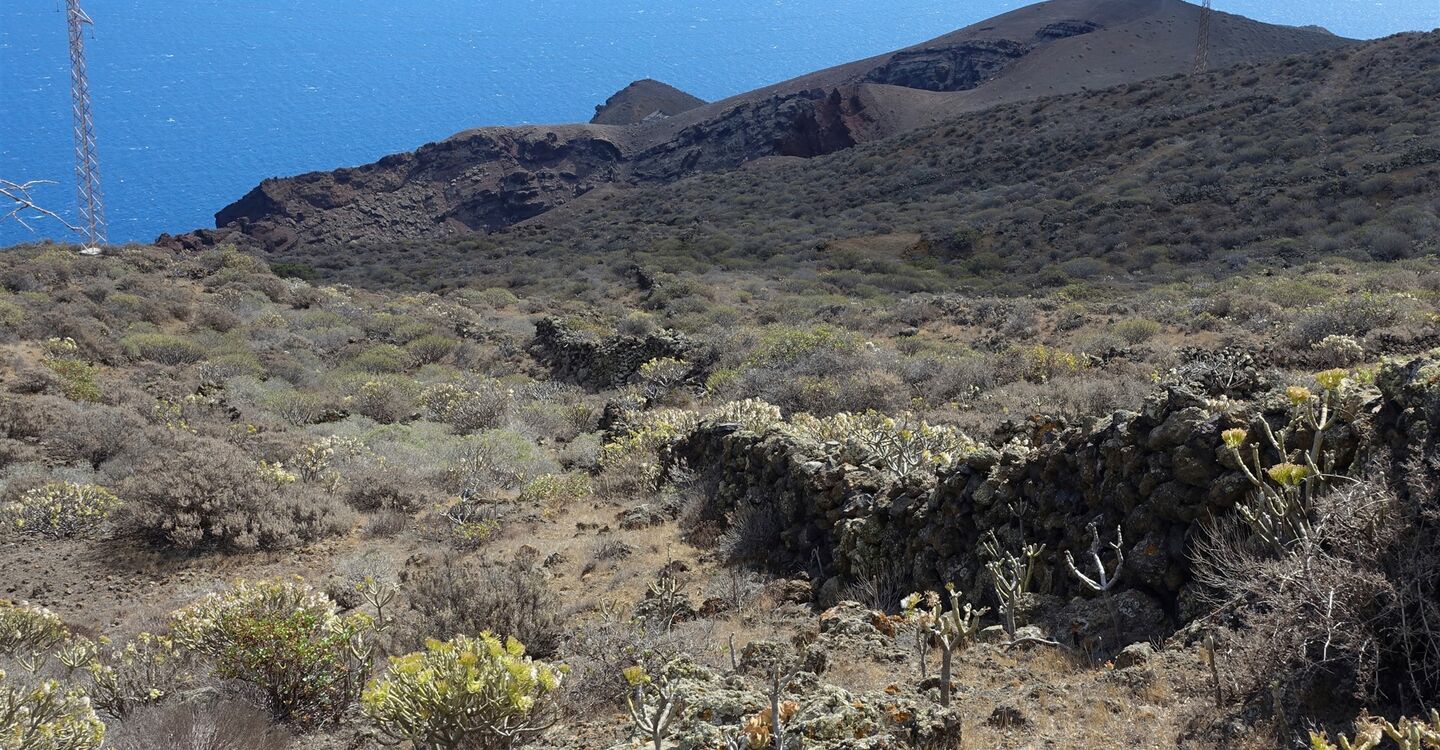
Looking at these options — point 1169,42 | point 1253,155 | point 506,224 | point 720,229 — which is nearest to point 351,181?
point 506,224

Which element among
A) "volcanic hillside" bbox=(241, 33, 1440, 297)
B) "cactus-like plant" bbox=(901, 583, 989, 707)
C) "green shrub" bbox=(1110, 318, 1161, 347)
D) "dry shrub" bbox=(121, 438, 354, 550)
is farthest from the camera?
"volcanic hillside" bbox=(241, 33, 1440, 297)

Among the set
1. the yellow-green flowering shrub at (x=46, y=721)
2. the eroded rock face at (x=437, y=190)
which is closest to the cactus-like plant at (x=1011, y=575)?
the yellow-green flowering shrub at (x=46, y=721)

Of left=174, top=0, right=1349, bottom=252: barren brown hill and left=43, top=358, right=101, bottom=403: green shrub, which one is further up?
left=174, top=0, right=1349, bottom=252: barren brown hill

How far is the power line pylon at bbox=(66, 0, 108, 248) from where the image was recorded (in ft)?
93.3

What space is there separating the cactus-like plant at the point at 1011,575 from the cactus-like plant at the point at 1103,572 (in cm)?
23

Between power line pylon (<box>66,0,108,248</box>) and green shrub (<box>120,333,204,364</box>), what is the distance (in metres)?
14.0

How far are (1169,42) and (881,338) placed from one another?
7045 centimetres

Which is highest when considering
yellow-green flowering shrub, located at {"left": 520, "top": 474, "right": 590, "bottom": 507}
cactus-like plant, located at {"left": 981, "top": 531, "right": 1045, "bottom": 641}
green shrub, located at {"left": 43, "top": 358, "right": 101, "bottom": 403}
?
green shrub, located at {"left": 43, "top": 358, "right": 101, "bottom": 403}

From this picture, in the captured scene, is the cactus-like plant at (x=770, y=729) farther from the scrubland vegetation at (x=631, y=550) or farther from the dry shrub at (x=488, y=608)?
the dry shrub at (x=488, y=608)

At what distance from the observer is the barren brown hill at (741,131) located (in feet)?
211

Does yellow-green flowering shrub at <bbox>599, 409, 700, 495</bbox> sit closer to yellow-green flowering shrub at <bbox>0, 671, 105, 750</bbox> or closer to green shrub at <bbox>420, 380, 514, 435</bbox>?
green shrub at <bbox>420, 380, 514, 435</bbox>

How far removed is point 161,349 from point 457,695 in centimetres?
1581

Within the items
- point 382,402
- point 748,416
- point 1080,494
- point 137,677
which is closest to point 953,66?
point 382,402

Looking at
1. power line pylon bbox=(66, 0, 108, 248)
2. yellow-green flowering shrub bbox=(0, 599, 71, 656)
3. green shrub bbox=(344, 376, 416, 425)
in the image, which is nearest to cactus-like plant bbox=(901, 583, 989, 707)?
yellow-green flowering shrub bbox=(0, 599, 71, 656)
